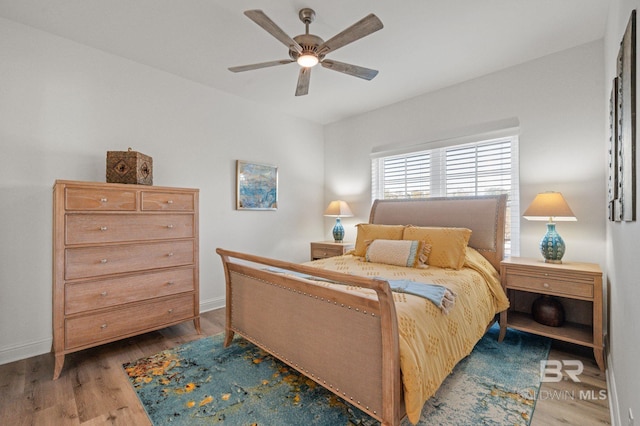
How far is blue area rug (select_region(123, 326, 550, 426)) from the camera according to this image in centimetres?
172

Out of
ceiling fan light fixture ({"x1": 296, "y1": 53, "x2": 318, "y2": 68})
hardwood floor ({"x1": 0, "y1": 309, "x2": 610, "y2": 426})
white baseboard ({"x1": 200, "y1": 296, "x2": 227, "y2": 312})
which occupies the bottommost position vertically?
hardwood floor ({"x1": 0, "y1": 309, "x2": 610, "y2": 426})

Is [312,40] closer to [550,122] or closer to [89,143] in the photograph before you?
[89,143]

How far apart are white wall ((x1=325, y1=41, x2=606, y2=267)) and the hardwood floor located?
114 centimetres

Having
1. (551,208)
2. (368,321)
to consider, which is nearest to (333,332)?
(368,321)

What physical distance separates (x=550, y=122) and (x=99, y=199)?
4129mm

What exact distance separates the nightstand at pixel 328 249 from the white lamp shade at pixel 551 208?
2161 millimetres

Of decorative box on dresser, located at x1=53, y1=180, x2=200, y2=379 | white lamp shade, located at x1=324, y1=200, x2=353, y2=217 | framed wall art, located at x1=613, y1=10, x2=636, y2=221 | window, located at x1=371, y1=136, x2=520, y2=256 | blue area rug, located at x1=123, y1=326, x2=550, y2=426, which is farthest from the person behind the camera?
white lamp shade, located at x1=324, y1=200, x2=353, y2=217

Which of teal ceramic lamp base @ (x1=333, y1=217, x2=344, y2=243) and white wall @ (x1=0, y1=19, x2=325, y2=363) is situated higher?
white wall @ (x1=0, y1=19, x2=325, y2=363)

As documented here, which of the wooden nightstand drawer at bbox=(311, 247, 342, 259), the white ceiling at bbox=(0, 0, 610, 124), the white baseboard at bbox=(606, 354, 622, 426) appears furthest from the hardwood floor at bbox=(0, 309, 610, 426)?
the white ceiling at bbox=(0, 0, 610, 124)

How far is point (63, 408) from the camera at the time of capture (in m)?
1.83

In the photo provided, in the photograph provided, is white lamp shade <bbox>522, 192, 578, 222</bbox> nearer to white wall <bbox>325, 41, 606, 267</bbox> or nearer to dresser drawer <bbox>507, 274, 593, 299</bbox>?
white wall <bbox>325, 41, 606, 267</bbox>

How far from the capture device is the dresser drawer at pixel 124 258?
2.27 metres

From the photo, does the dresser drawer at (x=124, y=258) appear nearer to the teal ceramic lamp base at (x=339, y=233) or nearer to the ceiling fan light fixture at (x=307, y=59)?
the ceiling fan light fixture at (x=307, y=59)

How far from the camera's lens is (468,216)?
326cm
